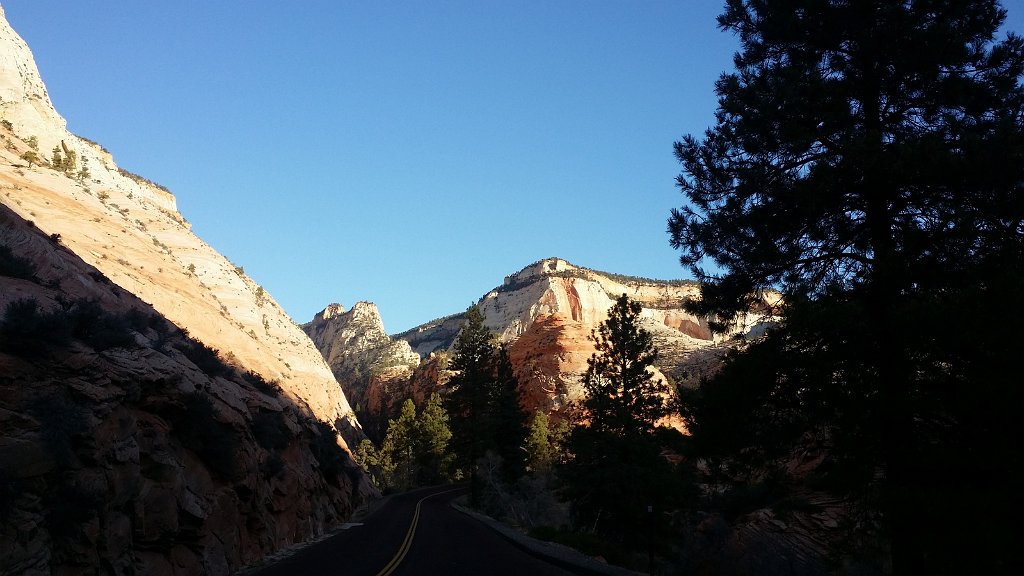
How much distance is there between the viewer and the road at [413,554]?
1523cm

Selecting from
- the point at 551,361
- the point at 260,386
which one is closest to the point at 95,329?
the point at 260,386

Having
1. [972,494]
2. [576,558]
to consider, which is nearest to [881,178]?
[972,494]

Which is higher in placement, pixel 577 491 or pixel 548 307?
pixel 548 307

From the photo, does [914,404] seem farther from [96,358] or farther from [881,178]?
[96,358]

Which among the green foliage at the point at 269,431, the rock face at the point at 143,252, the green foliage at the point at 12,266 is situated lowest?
the green foliage at the point at 269,431

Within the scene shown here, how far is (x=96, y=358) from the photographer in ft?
42.4

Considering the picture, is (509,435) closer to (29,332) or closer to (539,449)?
(539,449)

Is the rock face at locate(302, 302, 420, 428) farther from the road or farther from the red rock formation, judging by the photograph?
the road

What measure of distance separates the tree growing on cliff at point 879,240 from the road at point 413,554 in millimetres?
7273

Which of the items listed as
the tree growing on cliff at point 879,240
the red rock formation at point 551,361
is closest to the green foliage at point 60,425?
the tree growing on cliff at point 879,240

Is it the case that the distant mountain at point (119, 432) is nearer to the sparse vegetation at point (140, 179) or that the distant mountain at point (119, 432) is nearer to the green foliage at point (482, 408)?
the green foliage at point (482, 408)

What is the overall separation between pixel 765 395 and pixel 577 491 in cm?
2078

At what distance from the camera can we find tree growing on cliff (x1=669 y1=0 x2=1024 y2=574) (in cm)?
895

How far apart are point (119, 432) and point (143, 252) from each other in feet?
101
